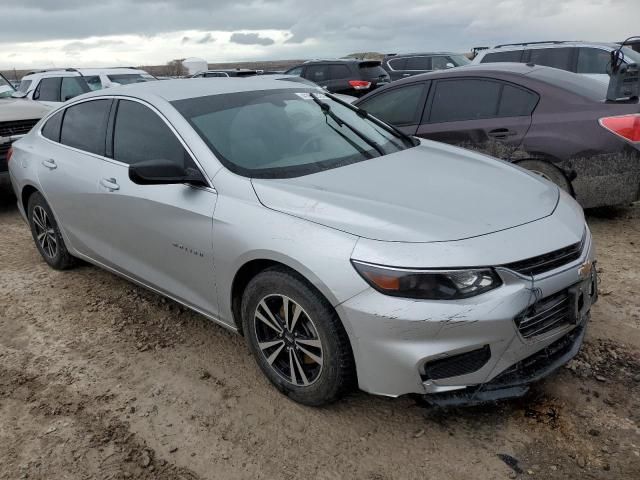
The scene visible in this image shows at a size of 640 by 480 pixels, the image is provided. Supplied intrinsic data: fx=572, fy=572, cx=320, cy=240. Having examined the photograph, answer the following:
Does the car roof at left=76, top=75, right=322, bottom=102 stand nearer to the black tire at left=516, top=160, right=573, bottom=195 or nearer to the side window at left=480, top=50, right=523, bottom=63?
the black tire at left=516, top=160, right=573, bottom=195

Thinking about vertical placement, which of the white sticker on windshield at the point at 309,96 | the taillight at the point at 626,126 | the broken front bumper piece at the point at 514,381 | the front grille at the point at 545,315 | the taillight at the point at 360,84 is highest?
the white sticker on windshield at the point at 309,96

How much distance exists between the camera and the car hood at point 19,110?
6963mm

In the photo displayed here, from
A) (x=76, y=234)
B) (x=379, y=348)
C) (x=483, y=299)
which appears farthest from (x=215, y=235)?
(x=76, y=234)

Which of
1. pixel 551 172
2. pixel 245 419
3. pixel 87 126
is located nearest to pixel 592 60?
pixel 551 172

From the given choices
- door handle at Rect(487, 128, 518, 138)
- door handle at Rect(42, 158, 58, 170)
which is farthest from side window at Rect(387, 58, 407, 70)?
door handle at Rect(42, 158, 58, 170)

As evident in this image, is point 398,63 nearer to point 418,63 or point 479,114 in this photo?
point 418,63

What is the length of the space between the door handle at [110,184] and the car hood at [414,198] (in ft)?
3.90

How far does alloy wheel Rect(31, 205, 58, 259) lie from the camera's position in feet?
15.6

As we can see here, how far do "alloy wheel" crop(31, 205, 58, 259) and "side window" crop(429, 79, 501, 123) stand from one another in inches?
146

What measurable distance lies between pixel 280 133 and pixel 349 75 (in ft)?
35.8

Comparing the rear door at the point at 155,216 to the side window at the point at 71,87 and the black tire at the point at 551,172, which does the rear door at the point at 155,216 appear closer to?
the black tire at the point at 551,172

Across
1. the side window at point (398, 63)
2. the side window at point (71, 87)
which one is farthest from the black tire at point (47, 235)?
the side window at point (398, 63)

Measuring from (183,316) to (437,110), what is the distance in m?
3.37

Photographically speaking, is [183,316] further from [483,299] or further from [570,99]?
[570,99]
